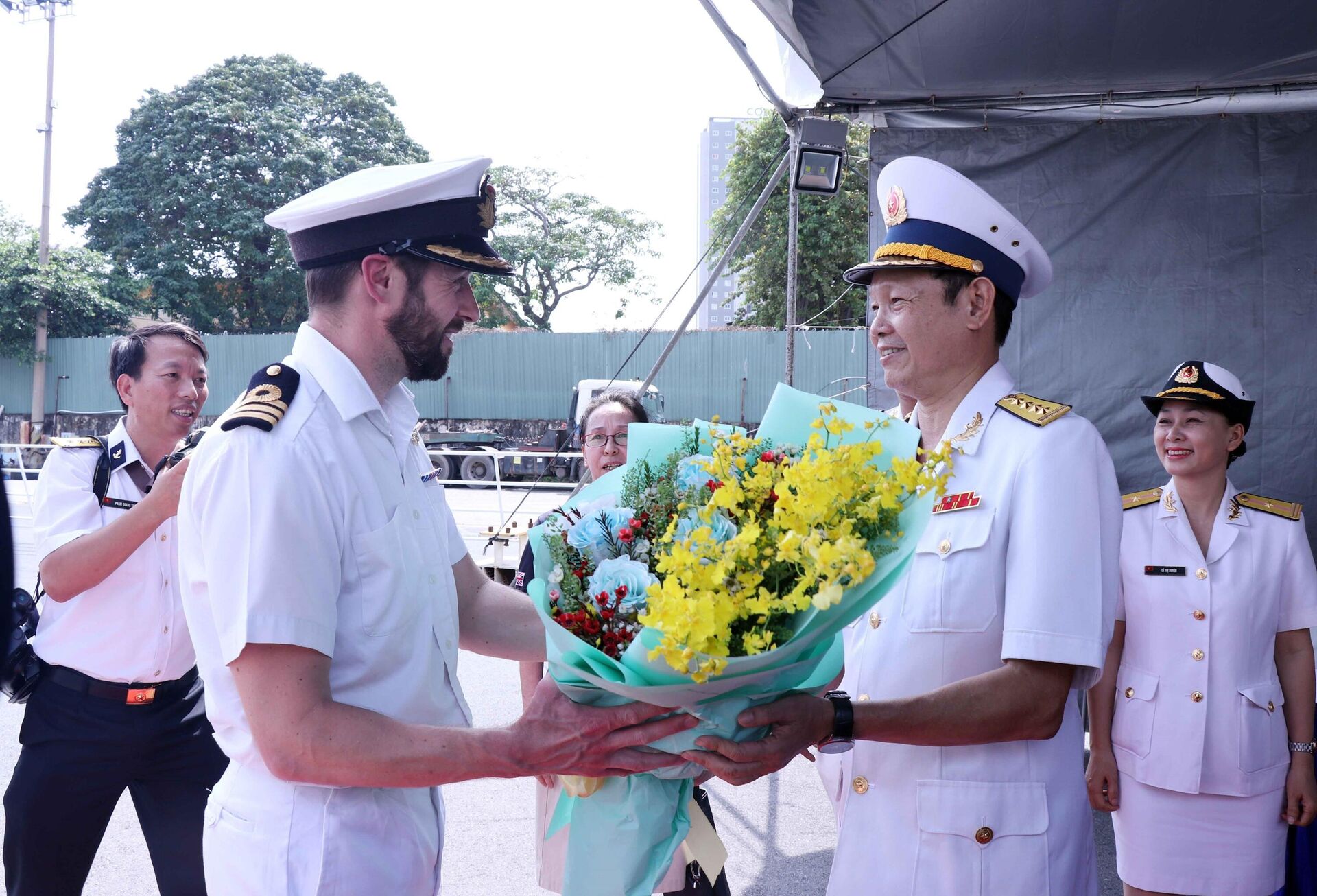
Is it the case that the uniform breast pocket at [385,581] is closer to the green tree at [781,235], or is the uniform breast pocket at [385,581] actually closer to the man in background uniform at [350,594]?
the man in background uniform at [350,594]

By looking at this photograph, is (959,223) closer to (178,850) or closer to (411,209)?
(411,209)

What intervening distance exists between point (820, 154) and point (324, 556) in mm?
4052

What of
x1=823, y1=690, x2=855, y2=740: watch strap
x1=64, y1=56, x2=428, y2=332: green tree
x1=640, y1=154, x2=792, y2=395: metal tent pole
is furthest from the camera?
x1=64, y1=56, x2=428, y2=332: green tree

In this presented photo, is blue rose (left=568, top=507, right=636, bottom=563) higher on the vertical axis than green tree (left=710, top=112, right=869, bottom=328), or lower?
lower

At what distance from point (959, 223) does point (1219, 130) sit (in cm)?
359

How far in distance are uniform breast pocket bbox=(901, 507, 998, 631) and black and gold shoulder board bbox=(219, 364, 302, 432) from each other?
3.92ft

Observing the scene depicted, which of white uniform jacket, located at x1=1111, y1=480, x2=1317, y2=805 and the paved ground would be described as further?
the paved ground

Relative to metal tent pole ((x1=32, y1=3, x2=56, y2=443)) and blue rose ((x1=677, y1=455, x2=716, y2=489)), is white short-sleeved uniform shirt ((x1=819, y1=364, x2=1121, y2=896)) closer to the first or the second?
blue rose ((x1=677, y1=455, x2=716, y2=489))

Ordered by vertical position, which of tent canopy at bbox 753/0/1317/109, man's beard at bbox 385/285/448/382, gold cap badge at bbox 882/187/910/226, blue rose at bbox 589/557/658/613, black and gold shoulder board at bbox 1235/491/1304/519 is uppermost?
tent canopy at bbox 753/0/1317/109

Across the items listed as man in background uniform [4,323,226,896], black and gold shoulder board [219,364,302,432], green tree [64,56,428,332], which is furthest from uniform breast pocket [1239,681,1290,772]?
green tree [64,56,428,332]

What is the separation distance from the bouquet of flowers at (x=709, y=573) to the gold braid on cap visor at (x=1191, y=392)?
7.10 feet

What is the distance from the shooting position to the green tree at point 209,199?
3425 cm

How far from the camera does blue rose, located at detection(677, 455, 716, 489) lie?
145cm

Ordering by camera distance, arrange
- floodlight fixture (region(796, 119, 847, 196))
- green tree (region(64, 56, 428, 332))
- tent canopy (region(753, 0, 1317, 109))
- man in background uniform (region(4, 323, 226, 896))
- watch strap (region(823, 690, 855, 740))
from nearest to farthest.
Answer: watch strap (region(823, 690, 855, 740)), man in background uniform (region(4, 323, 226, 896)), tent canopy (region(753, 0, 1317, 109)), floodlight fixture (region(796, 119, 847, 196)), green tree (region(64, 56, 428, 332))
